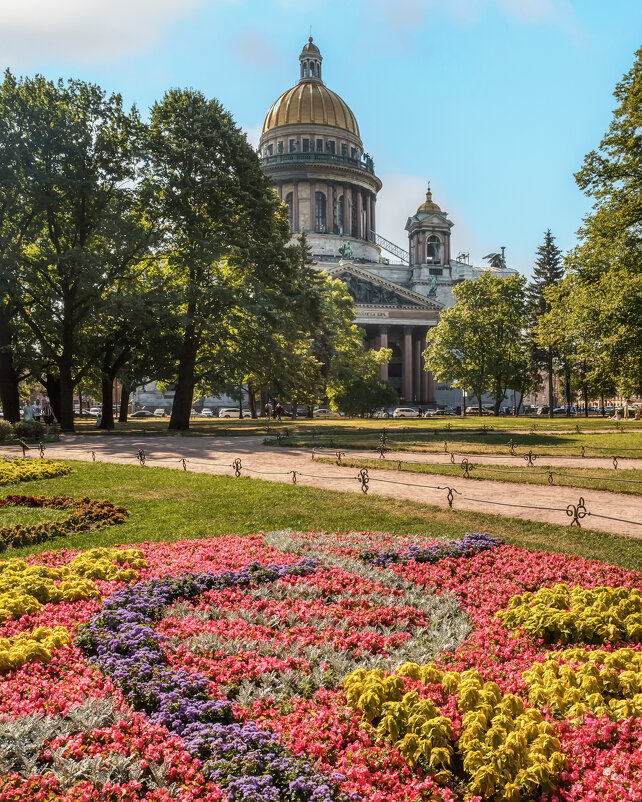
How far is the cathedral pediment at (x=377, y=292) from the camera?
8919 centimetres

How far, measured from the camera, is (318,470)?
19297 millimetres

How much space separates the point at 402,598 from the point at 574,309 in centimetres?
2398

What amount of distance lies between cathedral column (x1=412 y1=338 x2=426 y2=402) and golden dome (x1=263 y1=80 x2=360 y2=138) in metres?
36.7

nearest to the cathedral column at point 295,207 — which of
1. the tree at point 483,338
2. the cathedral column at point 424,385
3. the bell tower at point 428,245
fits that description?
the bell tower at point 428,245

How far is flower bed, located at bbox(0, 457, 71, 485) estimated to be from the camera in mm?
17266

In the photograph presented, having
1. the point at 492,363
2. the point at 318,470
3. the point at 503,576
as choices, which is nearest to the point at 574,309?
the point at 318,470

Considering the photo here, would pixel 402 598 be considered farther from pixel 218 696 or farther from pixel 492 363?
pixel 492 363

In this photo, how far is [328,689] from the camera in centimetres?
560

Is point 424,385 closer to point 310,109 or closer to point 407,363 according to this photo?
point 407,363

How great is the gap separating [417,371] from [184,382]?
62.0 m

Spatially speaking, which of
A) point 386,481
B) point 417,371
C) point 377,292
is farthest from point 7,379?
point 417,371

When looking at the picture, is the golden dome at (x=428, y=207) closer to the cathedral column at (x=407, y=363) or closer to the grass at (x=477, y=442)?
the cathedral column at (x=407, y=363)

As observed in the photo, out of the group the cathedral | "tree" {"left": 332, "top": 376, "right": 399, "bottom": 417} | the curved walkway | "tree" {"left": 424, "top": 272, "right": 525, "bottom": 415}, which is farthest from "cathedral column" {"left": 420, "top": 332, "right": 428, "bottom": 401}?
the curved walkway

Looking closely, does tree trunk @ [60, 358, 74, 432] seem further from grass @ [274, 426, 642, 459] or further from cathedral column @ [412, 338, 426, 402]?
cathedral column @ [412, 338, 426, 402]
